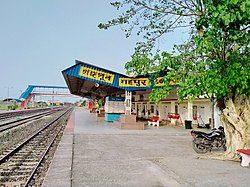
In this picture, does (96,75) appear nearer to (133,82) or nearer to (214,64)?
(133,82)

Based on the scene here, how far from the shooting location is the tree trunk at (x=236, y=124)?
6817 mm

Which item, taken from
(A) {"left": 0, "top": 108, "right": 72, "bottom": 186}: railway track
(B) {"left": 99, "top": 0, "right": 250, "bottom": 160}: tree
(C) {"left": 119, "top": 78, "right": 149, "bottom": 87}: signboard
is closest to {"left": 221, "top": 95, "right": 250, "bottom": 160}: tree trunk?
(B) {"left": 99, "top": 0, "right": 250, "bottom": 160}: tree

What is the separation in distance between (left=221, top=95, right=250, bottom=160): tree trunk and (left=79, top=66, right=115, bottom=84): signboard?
8.75 meters

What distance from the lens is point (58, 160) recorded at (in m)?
6.59

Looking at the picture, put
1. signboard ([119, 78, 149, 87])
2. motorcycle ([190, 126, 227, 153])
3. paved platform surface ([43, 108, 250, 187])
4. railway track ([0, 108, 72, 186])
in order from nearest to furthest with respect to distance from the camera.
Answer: paved platform surface ([43, 108, 250, 187]), railway track ([0, 108, 72, 186]), motorcycle ([190, 126, 227, 153]), signboard ([119, 78, 149, 87])

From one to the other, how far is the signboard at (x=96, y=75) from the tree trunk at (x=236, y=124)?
345 inches

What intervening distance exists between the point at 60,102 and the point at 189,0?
15908 centimetres

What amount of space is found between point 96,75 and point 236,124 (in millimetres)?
9305

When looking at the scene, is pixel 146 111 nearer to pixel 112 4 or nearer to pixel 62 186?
pixel 112 4

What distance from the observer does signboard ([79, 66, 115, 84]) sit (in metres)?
14.5

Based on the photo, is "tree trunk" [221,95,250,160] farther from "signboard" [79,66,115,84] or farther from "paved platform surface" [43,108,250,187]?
"signboard" [79,66,115,84]

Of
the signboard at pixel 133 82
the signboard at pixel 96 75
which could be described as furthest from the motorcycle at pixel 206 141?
the signboard at pixel 96 75

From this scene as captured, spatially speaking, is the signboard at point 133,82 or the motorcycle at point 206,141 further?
the signboard at point 133,82

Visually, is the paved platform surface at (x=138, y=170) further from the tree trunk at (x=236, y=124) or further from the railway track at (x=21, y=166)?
the railway track at (x=21, y=166)
